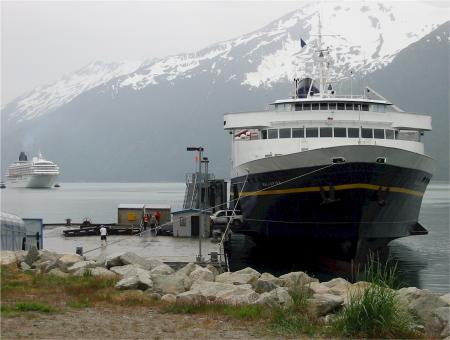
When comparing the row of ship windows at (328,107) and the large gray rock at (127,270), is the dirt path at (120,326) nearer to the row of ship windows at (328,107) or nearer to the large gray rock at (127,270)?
the large gray rock at (127,270)

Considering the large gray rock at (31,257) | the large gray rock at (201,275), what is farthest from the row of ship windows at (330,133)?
the large gray rock at (31,257)

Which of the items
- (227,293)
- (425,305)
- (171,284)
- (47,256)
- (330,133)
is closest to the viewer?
(425,305)

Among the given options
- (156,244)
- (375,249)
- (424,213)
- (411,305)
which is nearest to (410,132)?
(375,249)

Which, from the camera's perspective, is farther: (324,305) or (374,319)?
(324,305)

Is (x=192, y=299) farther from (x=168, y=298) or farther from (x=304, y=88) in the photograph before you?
(x=304, y=88)

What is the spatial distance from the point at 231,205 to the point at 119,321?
→ 24.1m

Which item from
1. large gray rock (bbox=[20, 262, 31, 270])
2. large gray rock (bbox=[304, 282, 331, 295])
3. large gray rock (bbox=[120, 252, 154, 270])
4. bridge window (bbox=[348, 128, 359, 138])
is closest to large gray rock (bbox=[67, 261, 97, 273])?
large gray rock (bbox=[120, 252, 154, 270])

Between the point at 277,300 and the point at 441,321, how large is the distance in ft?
11.3

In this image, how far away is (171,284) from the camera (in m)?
17.1

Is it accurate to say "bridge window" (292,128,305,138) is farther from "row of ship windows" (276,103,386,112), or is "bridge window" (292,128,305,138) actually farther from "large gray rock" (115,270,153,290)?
"large gray rock" (115,270,153,290)

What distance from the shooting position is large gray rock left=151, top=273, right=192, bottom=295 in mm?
16553

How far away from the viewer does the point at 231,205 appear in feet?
117

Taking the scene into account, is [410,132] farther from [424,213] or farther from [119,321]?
[424,213]

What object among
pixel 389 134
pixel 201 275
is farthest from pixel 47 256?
pixel 389 134
